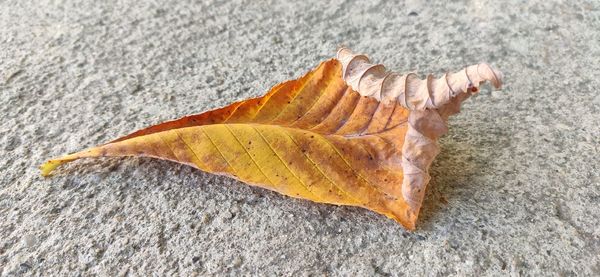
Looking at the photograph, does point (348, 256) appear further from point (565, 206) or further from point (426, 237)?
point (565, 206)

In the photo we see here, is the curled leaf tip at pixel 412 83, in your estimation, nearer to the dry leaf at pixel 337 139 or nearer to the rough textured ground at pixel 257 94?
the dry leaf at pixel 337 139

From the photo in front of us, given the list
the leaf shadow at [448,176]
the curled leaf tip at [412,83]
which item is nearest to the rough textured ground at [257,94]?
the leaf shadow at [448,176]

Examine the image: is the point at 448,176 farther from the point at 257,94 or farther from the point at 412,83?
the point at 257,94

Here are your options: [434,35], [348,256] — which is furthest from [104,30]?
[348,256]

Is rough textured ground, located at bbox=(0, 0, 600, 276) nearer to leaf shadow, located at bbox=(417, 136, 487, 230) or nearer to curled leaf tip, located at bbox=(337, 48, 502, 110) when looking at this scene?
leaf shadow, located at bbox=(417, 136, 487, 230)

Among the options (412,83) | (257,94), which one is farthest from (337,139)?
(257,94)
